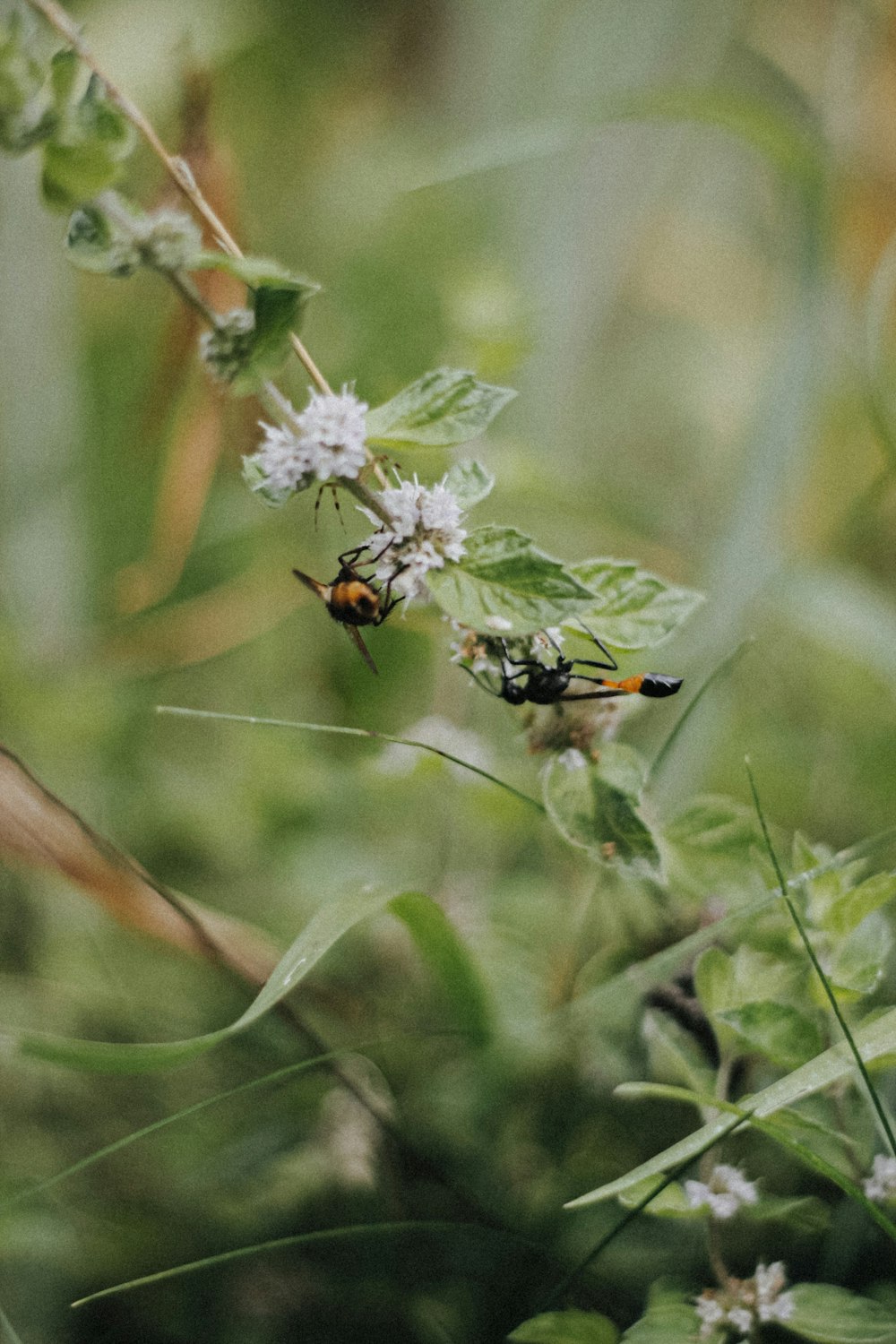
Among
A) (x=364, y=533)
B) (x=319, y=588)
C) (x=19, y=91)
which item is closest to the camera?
(x=19, y=91)

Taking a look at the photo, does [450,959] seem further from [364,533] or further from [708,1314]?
[364,533]

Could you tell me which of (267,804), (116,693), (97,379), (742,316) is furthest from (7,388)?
(742,316)

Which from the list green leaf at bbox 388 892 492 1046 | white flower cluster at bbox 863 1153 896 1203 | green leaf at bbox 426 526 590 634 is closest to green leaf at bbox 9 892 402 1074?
green leaf at bbox 388 892 492 1046

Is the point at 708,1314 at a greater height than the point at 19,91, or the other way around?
the point at 19,91

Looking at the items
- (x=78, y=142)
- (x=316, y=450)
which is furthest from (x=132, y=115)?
(x=316, y=450)

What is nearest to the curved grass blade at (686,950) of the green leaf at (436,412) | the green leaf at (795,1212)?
the green leaf at (795,1212)

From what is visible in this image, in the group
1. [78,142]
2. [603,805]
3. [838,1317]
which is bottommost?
[838,1317]

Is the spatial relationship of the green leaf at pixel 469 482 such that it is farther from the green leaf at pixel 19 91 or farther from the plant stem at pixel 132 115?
the green leaf at pixel 19 91
